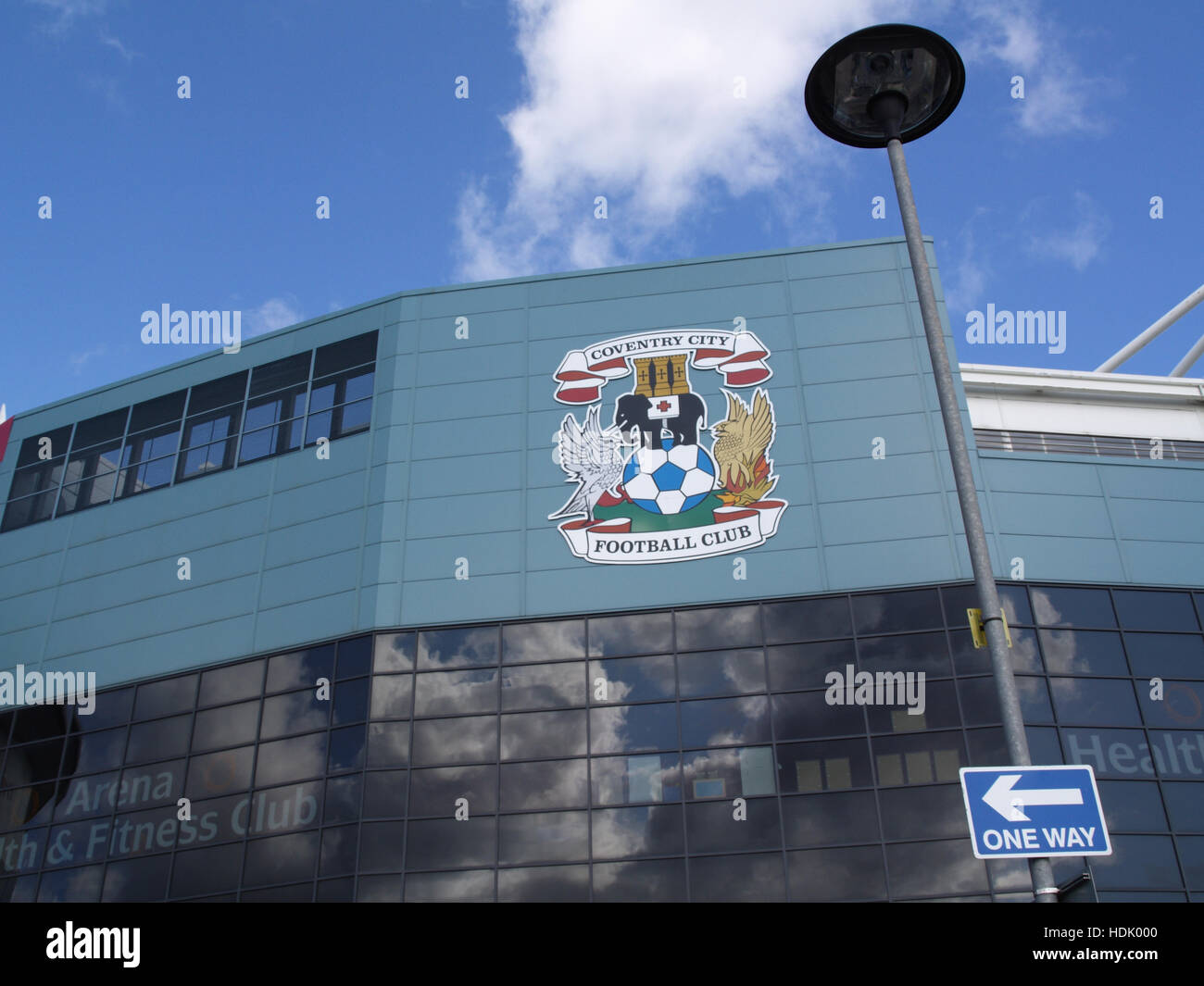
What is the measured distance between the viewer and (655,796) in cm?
2006

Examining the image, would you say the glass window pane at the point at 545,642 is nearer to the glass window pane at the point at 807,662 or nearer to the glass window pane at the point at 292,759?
the glass window pane at the point at 807,662

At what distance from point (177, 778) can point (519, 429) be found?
10.1m

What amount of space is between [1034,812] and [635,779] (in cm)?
1267

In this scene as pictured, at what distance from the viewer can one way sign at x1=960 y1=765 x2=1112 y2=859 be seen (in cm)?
811

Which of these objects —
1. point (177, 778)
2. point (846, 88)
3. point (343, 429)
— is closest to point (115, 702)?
point (177, 778)

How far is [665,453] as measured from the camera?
23.1 m

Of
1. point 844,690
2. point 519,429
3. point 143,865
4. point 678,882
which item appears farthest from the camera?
point 519,429

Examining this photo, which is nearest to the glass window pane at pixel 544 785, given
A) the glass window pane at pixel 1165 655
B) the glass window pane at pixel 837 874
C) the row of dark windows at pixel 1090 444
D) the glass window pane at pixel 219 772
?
the glass window pane at pixel 837 874

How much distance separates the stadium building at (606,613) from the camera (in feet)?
65.0

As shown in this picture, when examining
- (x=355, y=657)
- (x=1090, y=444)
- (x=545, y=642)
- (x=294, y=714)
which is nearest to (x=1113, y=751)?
(x=1090, y=444)


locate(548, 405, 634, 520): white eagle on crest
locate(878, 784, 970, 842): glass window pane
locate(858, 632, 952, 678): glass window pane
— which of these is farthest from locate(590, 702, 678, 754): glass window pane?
locate(548, 405, 634, 520): white eagle on crest

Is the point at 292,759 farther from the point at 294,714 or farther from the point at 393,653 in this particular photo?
the point at 393,653

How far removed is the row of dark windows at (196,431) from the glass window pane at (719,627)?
8842 millimetres
